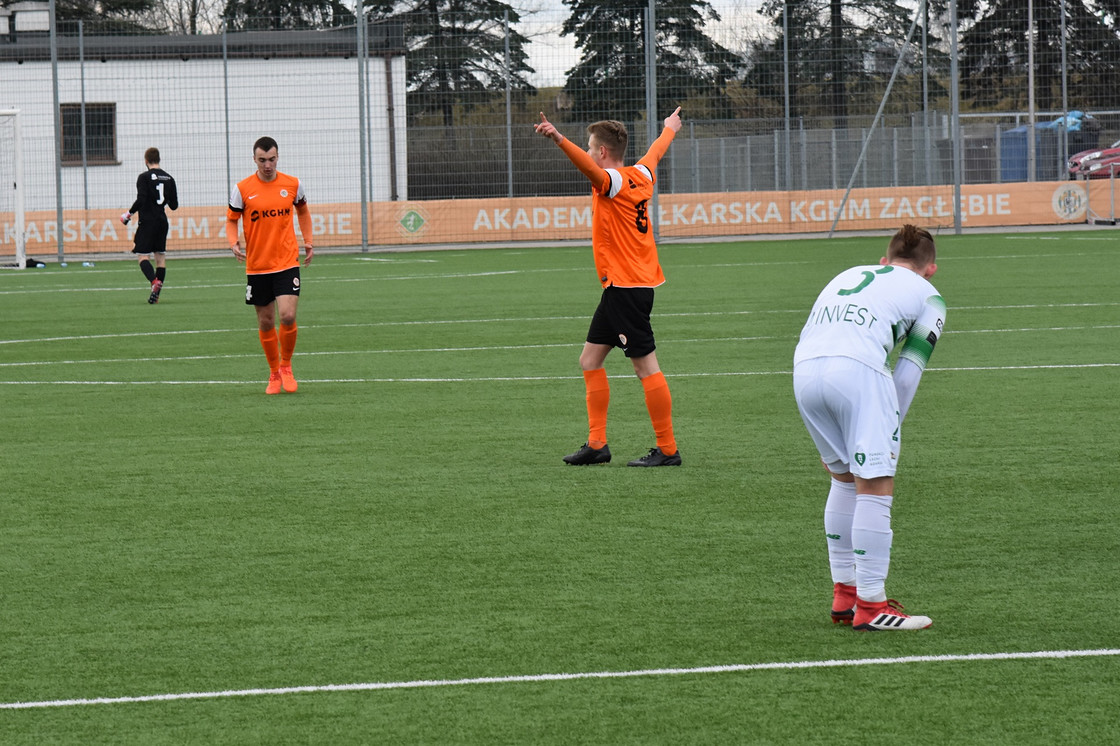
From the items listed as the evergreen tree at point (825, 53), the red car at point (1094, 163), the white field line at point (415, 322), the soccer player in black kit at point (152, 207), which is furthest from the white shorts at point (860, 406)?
the red car at point (1094, 163)

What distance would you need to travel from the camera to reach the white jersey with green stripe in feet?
15.7

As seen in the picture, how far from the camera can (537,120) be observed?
98.2 ft

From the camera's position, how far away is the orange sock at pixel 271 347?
1130cm

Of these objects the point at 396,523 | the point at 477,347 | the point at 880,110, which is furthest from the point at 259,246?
the point at 880,110

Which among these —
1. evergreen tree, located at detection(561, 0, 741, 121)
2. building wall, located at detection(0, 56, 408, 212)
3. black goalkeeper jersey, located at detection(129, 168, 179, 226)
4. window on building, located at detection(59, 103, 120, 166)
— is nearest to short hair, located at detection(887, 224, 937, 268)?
black goalkeeper jersey, located at detection(129, 168, 179, 226)

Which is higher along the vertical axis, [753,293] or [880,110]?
[880,110]

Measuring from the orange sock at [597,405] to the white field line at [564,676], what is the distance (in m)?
3.55

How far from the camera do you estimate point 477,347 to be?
539 inches

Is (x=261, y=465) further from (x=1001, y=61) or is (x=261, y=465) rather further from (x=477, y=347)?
(x=1001, y=61)

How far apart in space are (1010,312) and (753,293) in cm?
377

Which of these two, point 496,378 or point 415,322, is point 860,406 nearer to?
point 496,378

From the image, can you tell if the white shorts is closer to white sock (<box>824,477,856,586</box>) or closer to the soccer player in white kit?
the soccer player in white kit

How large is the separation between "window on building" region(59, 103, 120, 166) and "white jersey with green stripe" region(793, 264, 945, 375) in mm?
28863

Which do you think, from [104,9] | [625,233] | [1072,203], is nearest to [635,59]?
[1072,203]
